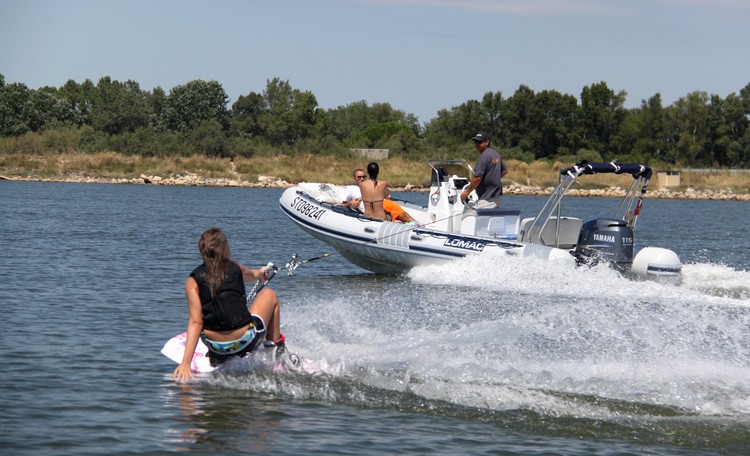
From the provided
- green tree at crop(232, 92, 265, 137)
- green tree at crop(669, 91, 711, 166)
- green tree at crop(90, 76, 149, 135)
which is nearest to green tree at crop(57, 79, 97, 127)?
green tree at crop(90, 76, 149, 135)

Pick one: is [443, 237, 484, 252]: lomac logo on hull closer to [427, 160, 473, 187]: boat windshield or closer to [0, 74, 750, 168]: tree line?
[427, 160, 473, 187]: boat windshield

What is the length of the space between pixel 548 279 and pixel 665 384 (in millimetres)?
5627

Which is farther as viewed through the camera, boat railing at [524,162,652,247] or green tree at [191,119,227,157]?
green tree at [191,119,227,157]

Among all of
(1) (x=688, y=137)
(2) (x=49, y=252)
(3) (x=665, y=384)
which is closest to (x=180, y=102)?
(1) (x=688, y=137)

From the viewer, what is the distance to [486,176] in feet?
48.6

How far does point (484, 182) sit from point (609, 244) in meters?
2.19

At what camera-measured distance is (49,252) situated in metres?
17.8

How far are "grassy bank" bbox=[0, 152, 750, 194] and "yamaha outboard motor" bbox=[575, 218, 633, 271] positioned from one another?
41.7 m

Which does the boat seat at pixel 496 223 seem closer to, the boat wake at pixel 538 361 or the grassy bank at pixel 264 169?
the boat wake at pixel 538 361

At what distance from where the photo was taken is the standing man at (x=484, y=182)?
14.7m

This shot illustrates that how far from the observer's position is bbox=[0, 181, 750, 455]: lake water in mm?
7047

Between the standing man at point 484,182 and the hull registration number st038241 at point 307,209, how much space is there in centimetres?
249

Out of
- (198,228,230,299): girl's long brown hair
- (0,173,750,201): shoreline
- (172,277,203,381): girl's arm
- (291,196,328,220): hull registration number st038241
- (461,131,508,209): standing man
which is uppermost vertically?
(461,131,508,209): standing man

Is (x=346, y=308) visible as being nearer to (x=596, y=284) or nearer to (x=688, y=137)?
(x=596, y=284)
